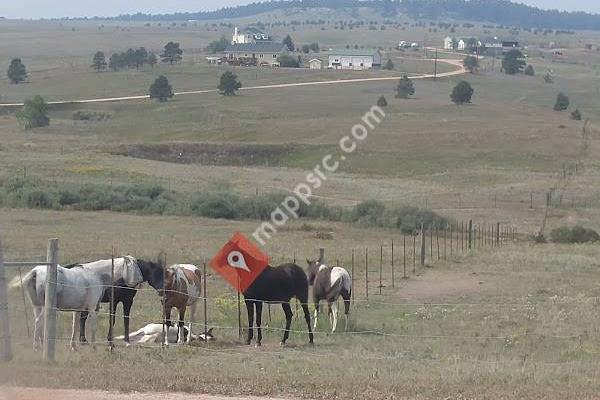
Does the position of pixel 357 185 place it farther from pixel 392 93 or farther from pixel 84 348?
pixel 392 93

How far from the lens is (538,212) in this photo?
5375cm

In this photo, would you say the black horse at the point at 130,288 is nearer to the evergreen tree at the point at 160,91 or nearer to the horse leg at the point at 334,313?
the horse leg at the point at 334,313

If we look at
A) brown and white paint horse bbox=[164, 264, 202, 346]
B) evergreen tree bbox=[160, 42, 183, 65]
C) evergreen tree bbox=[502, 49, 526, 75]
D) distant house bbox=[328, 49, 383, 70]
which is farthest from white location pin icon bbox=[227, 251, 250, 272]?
evergreen tree bbox=[502, 49, 526, 75]

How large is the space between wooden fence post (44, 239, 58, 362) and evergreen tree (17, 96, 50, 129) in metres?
79.1

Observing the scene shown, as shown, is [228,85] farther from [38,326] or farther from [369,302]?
[38,326]

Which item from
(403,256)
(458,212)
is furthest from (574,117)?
(403,256)

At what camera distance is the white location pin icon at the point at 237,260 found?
16.7 meters

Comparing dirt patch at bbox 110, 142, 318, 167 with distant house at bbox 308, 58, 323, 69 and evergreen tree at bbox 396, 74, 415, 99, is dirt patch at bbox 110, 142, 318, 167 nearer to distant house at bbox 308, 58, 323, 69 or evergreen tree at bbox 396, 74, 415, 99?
evergreen tree at bbox 396, 74, 415, 99

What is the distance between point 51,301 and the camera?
14344 mm

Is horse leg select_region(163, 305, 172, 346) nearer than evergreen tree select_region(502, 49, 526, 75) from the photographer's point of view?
Yes

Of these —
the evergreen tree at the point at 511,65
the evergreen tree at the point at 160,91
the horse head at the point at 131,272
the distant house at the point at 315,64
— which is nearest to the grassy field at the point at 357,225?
the horse head at the point at 131,272

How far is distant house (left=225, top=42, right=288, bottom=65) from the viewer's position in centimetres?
16312

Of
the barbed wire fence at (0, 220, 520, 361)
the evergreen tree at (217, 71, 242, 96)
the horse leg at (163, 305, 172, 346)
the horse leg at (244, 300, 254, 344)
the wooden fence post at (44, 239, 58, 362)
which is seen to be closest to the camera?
the wooden fence post at (44, 239, 58, 362)

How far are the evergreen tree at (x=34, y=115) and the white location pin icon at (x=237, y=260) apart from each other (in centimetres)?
7724
